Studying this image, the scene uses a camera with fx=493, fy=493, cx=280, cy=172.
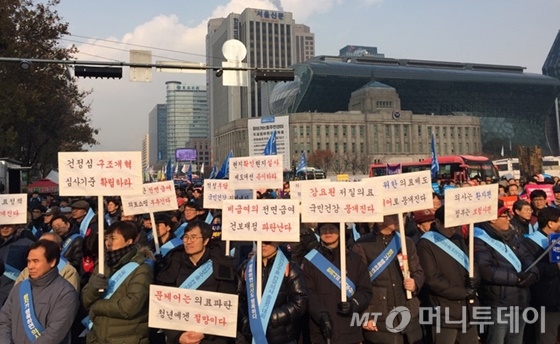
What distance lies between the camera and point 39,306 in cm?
411

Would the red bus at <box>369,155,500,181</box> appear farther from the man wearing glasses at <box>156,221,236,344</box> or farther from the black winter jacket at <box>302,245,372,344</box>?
the man wearing glasses at <box>156,221,236,344</box>

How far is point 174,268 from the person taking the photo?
4.67m

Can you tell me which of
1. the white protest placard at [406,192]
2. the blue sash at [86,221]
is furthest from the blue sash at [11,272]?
the white protest placard at [406,192]

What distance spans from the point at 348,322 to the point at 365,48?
199215mm

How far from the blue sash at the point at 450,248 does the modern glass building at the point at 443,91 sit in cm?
10043

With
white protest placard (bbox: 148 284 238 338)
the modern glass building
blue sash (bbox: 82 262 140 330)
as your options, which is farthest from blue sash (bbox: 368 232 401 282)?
the modern glass building

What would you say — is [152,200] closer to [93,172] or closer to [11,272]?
[11,272]

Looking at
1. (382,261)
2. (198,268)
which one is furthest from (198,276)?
(382,261)

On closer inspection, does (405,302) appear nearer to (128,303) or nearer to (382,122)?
(128,303)

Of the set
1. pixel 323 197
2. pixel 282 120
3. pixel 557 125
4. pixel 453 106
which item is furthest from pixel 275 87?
pixel 323 197

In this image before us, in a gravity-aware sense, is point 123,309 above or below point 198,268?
below

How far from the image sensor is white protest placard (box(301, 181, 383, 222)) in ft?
15.8

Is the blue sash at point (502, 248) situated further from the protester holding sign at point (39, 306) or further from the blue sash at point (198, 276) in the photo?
the protester holding sign at point (39, 306)

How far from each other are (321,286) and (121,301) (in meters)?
1.83
